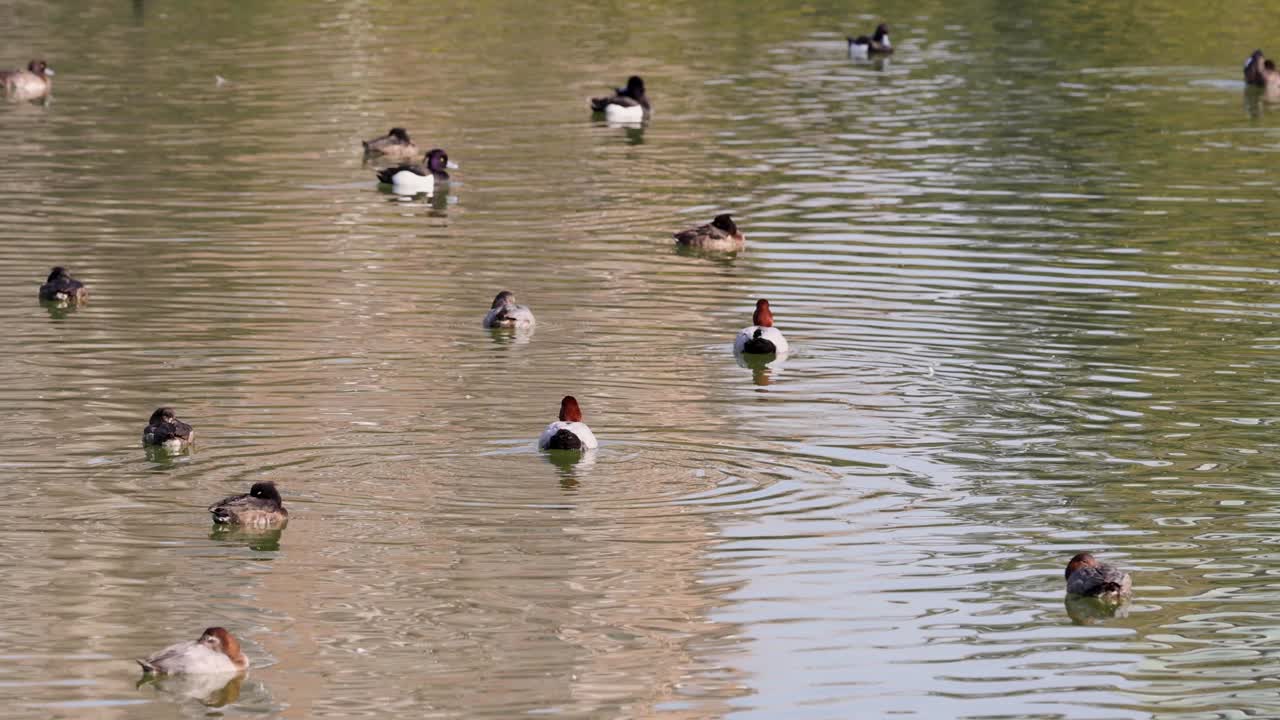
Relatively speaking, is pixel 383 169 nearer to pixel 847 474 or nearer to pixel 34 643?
pixel 847 474

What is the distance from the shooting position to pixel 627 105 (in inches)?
1801

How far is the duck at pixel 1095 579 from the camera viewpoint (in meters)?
16.5

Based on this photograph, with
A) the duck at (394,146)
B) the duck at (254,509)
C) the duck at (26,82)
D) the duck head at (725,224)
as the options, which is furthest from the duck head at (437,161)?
the duck at (254,509)

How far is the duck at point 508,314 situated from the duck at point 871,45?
103 ft

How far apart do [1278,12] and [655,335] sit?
42486mm

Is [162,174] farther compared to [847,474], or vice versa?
[162,174]

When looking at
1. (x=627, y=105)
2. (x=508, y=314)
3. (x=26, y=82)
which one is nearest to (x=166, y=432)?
(x=508, y=314)

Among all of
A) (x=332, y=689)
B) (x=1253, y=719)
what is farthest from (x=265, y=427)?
(x=1253, y=719)

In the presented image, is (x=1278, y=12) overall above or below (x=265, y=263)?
above

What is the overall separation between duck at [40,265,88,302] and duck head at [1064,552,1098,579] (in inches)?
592

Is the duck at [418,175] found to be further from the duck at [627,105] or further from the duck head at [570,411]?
the duck head at [570,411]

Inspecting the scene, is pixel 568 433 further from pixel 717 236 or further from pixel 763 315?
pixel 717 236

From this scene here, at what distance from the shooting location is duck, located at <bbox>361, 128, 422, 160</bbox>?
40.1 metres

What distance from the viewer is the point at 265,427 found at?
21797mm
